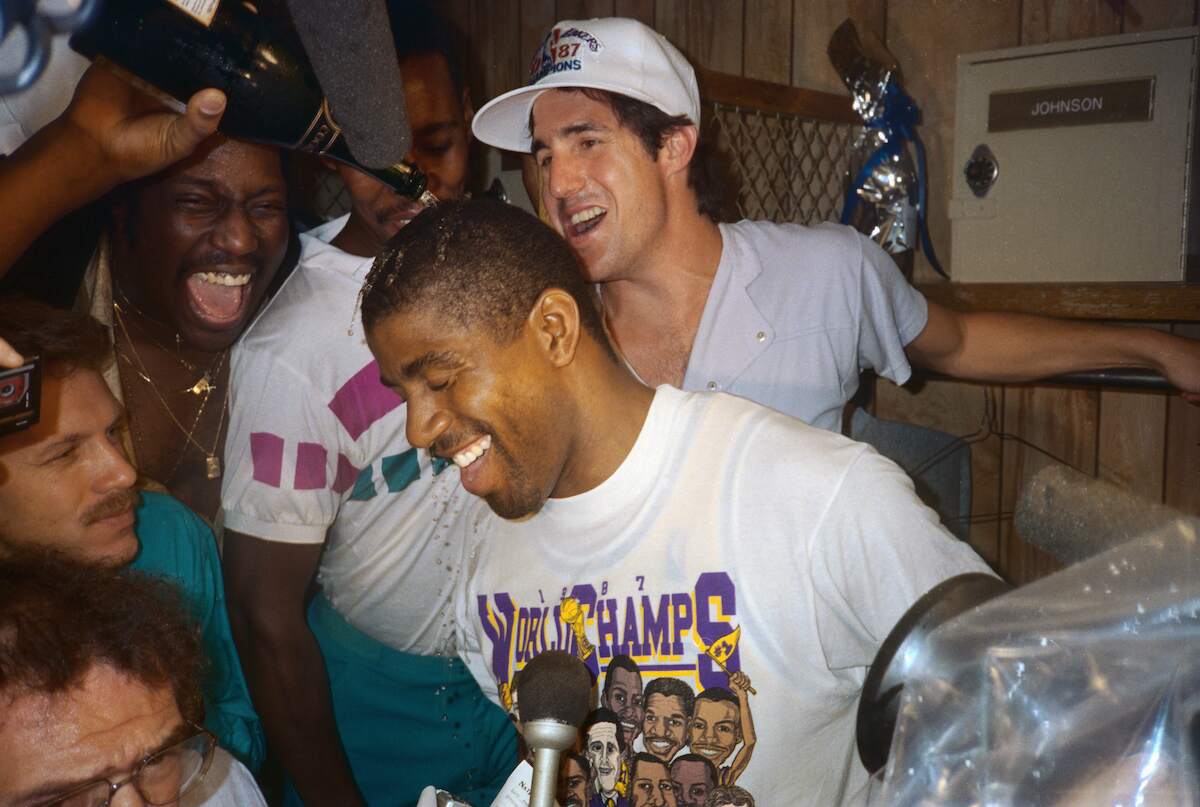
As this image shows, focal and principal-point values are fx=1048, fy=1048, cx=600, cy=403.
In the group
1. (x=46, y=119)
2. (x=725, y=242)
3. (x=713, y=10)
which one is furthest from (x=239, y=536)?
(x=713, y=10)

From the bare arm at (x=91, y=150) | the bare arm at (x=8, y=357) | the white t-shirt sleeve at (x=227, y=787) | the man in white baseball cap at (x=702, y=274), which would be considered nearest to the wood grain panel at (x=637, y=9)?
the man in white baseball cap at (x=702, y=274)

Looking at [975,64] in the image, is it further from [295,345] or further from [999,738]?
[999,738]

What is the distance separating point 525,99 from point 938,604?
735 mm

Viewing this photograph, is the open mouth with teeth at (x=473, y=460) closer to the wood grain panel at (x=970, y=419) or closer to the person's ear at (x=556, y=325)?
the person's ear at (x=556, y=325)

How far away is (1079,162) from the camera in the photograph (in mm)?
1466

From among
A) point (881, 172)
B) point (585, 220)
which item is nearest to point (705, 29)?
point (881, 172)

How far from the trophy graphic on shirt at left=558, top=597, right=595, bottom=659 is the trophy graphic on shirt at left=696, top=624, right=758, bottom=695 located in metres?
0.12

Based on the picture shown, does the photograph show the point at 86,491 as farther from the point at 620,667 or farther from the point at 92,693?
the point at 620,667

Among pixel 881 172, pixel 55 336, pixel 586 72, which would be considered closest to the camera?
pixel 55 336

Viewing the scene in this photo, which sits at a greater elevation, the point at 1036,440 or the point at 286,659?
the point at 1036,440

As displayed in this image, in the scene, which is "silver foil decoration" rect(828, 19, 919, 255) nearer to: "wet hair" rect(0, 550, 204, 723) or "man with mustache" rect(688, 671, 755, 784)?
"man with mustache" rect(688, 671, 755, 784)

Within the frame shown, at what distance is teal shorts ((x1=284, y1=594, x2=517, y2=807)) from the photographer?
1.10 metres

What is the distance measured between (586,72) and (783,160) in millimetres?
517

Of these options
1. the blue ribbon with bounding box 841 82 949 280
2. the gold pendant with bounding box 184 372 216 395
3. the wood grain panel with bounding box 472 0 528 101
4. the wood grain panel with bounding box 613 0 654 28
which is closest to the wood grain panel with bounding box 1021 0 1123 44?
the blue ribbon with bounding box 841 82 949 280
